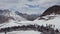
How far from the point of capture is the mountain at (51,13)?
4676 mm

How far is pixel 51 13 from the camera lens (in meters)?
4.73

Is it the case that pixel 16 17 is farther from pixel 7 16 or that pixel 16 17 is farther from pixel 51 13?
pixel 51 13

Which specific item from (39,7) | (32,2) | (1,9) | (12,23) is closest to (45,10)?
(39,7)

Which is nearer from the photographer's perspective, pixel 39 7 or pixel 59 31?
pixel 59 31

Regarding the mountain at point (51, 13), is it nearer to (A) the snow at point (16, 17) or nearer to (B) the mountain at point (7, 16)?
(A) the snow at point (16, 17)

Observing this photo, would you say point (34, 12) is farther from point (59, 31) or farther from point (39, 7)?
point (59, 31)

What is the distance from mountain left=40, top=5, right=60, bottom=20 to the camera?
4.68 meters

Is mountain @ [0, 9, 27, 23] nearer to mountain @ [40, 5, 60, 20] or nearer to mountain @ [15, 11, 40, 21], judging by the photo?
mountain @ [15, 11, 40, 21]

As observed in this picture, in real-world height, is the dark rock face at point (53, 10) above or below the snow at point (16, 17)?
above

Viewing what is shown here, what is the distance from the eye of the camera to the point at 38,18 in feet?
15.9

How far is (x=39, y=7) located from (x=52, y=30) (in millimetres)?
1021

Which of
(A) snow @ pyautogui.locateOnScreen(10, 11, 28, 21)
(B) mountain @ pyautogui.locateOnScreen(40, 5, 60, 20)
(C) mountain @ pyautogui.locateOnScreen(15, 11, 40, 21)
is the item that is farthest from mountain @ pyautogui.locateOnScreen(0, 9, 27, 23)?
(B) mountain @ pyautogui.locateOnScreen(40, 5, 60, 20)

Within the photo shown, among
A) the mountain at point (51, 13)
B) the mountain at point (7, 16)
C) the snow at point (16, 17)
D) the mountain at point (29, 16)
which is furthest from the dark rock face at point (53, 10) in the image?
the mountain at point (7, 16)

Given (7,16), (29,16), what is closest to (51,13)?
(29,16)
